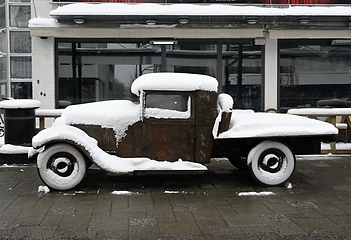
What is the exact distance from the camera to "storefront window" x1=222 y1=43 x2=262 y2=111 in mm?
12297

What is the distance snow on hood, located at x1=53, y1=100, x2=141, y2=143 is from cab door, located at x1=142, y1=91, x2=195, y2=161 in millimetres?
219

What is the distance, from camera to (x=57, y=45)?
11953 millimetres

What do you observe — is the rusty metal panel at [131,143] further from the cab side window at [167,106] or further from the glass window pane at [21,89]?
the glass window pane at [21,89]

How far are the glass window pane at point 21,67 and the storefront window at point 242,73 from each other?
223 inches

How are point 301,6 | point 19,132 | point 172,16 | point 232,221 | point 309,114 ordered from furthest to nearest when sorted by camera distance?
point 301,6 → point 172,16 → point 309,114 → point 19,132 → point 232,221

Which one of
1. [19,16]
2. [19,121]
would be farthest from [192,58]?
[19,121]

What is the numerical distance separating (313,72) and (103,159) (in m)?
8.42

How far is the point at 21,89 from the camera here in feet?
40.2

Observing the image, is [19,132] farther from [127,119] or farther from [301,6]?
[301,6]

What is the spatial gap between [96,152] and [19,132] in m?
3.37

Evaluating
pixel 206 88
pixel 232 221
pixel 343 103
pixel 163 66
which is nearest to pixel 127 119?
pixel 206 88

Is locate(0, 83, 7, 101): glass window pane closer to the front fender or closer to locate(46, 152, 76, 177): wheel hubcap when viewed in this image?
the front fender

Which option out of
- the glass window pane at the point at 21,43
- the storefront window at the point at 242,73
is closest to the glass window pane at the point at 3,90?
the glass window pane at the point at 21,43

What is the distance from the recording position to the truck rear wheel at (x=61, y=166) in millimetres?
6246
